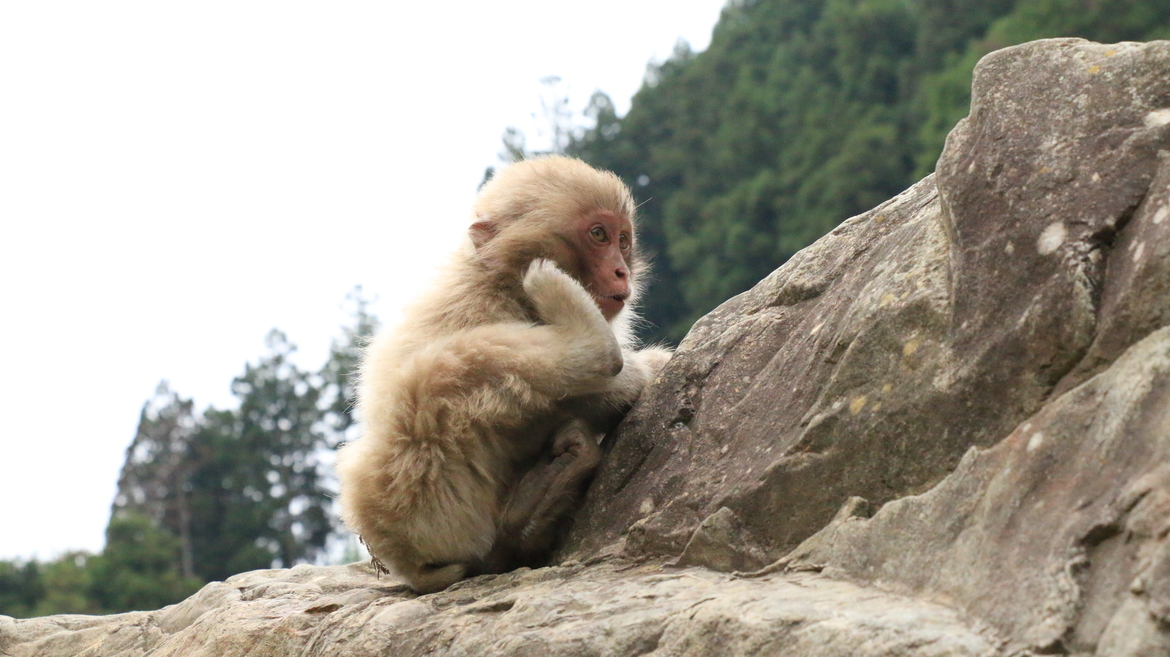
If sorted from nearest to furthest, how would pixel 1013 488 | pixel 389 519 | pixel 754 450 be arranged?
pixel 1013 488
pixel 754 450
pixel 389 519

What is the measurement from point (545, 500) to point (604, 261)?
0.94m

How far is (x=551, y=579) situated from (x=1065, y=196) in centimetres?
174

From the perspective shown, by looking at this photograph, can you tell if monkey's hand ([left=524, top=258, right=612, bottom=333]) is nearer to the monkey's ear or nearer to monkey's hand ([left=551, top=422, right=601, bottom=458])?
monkey's hand ([left=551, top=422, right=601, bottom=458])

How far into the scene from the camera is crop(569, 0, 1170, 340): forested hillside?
1227 inches

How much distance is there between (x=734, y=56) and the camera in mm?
39812

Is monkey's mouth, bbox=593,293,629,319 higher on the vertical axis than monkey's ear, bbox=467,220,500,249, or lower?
lower

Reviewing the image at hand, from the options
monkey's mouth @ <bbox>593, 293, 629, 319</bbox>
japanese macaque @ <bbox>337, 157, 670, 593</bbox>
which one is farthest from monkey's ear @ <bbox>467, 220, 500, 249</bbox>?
monkey's mouth @ <bbox>593, 293, 629, 319</bbox>

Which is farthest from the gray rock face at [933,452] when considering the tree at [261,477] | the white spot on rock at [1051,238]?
the tree at [261,477]

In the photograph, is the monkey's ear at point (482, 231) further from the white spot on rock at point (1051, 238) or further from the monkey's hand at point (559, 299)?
the white spot on rock at point (1051, 238)

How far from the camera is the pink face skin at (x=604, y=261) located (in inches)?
166

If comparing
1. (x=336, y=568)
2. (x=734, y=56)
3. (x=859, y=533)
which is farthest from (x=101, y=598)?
(x=734, y=56)

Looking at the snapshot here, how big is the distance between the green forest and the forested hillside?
64mm

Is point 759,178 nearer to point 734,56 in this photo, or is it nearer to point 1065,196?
point 734,56

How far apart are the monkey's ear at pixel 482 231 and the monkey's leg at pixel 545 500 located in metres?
0.82
